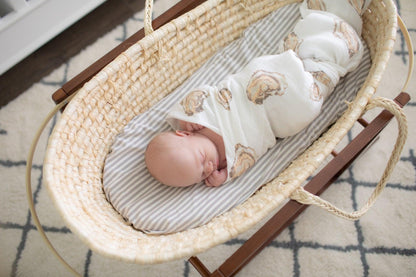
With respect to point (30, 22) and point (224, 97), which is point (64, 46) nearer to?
point (30, 22)

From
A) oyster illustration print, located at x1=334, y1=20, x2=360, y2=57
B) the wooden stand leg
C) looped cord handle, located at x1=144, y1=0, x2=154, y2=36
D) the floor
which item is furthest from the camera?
the floor

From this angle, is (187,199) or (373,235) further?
(373,235)

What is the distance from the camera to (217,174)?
39.8 inches

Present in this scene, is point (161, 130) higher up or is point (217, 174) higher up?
point (161, 130)

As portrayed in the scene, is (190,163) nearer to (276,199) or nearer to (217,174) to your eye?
(217,174)

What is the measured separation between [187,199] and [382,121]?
53 centimetres

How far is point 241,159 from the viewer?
100 cm

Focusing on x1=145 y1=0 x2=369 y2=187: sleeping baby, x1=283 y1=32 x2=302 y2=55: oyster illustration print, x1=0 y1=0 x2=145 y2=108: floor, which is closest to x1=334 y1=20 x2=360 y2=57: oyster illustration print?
x1=145 y1=0 x2=369 y2=187: sleeping baby

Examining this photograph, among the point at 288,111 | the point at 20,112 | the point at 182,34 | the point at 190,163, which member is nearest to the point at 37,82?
the point at 20,112

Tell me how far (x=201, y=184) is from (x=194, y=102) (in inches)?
9.0

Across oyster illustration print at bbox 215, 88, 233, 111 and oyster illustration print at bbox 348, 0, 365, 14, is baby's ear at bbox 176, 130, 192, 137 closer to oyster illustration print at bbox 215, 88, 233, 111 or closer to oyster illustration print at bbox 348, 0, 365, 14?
oyster illustration print at bbox 215, 88, 233, 111

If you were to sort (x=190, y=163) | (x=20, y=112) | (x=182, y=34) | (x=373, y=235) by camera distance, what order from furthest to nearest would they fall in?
1. (x=20, y=112)
2. (x=373, y=235)
3. (x=182, y=34)
4. (x=190, y=163)

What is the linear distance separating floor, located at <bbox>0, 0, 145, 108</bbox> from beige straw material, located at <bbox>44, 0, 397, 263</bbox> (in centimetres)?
58

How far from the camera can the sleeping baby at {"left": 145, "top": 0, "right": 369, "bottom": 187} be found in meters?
0.97
